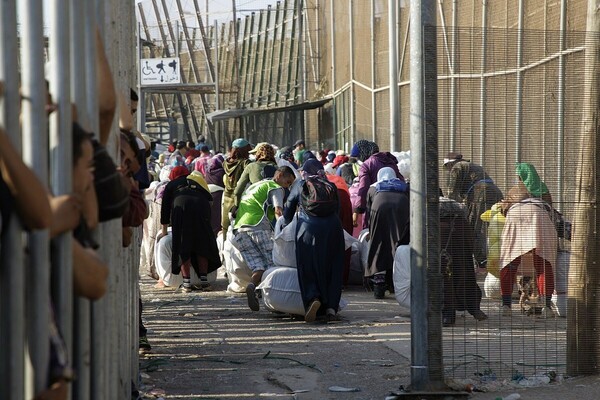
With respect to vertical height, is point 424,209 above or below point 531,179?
below

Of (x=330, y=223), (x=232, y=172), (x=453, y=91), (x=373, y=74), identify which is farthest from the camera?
(x=373, y=74)

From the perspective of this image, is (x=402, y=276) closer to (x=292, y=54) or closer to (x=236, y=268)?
(x=236, y=268)

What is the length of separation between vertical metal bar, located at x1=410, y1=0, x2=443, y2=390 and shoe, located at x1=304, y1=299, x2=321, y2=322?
12.6ft

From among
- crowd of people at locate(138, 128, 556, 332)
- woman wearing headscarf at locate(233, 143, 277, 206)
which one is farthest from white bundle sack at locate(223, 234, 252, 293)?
woman wearing headscarf at locate(233, 143, 277, 206)

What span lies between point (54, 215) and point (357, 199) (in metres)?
12.3

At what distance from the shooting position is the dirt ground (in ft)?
26.7

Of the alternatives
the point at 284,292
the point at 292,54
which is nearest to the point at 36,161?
the point at 284,292

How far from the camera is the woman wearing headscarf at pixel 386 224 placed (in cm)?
1369

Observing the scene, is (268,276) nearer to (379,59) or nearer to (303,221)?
(303,221)

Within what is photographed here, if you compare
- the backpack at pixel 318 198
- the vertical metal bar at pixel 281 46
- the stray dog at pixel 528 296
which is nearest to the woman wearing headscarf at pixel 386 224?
the backpack at pixel 318 198

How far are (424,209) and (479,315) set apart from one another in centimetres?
94

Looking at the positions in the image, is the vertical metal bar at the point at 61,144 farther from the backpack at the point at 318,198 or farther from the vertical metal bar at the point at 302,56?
the vertical metal bar at the point at 302,56

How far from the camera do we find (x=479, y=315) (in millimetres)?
8211

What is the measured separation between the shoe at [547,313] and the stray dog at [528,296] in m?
0.03
